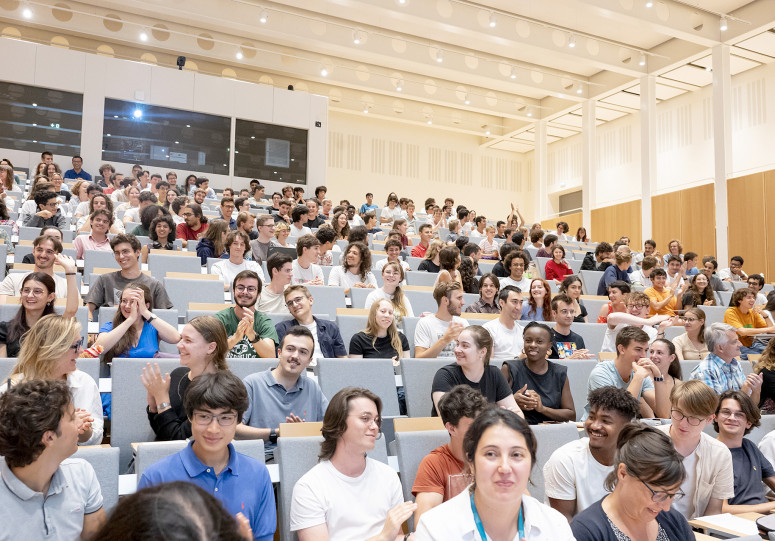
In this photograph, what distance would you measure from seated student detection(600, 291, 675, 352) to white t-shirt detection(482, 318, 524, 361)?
77 cm

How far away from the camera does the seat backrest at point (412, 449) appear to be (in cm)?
242

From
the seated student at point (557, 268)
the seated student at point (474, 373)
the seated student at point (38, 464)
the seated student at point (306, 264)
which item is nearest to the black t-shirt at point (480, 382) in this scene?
the seated student at point (474, 373)

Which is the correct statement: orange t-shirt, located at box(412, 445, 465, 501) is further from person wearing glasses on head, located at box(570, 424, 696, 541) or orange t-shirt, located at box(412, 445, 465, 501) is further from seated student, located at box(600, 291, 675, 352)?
seated student, located at box(600, 291, 675, 352)

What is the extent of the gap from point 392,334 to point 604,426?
1.80m

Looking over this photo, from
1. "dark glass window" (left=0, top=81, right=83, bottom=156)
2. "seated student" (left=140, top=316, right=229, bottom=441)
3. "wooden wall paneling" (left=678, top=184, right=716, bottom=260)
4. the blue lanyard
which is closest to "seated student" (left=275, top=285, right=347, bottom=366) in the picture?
"seated student" (left=140, top=316, right=229, bottom=441)

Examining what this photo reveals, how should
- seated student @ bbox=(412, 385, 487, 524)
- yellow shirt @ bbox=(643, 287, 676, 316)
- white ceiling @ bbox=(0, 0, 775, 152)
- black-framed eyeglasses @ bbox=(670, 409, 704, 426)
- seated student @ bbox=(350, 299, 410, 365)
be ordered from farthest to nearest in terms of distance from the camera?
white ceiling @ bbox=(0, 0, 775, 152)
yellow shirt @ bbox=(643, 287, 676, 316)
seated student @ bbox=(350, 299, 410, 365)
black-framed eyeglasses @ bbox=(670, 409, 704, 426)
seated student @ bbox=(412, 385, 487, 524)

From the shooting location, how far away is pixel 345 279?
17.0 feet

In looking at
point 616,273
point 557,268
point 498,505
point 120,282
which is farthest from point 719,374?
point 120,282

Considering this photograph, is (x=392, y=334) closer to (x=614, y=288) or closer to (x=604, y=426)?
(x=604, y=426)

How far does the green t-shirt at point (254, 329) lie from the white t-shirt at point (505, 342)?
4.49 ft

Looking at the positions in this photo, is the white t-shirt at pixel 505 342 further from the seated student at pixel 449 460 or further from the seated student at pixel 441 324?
the seated student at pixel 449 460

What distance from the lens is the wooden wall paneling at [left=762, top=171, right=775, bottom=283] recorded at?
35.4 ft

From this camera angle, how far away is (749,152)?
12234 mm

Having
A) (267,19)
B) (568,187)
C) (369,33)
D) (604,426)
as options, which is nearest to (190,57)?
(267,19)
